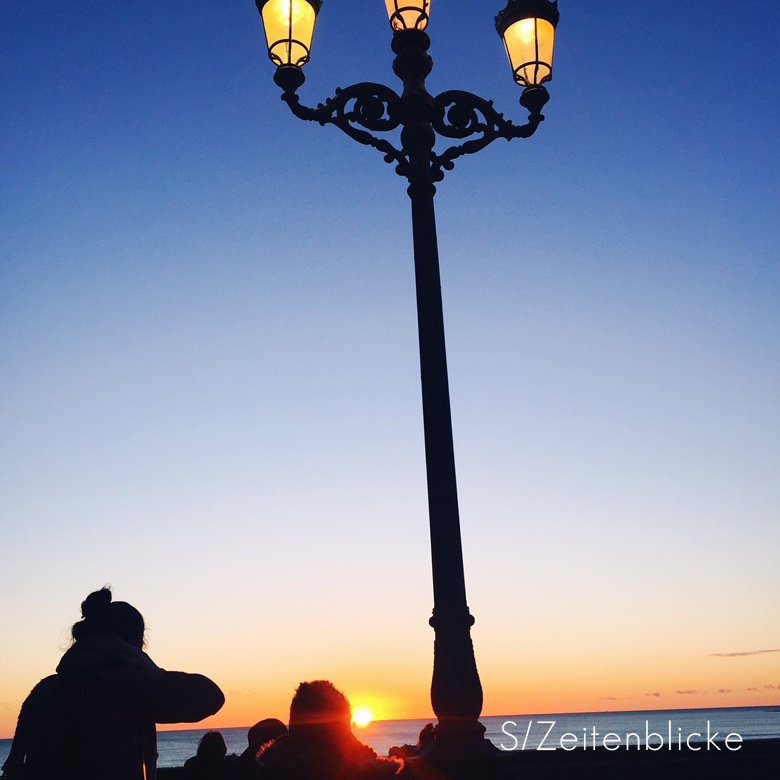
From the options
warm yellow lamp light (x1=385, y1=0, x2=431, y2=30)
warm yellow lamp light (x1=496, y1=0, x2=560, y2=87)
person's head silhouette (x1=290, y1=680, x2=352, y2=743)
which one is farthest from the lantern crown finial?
person's head silhouette (x1=290, y1=680, x2=352, y2=743)

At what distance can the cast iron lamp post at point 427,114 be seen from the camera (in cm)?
462

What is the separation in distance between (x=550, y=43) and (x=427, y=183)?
1677mm

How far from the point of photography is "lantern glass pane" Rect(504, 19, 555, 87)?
5.87m

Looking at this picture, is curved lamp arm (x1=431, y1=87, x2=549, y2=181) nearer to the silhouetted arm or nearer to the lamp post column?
the lamp post column

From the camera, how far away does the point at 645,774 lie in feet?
20.1

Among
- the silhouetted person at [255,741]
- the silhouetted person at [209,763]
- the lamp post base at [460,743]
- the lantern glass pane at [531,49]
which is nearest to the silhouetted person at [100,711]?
the lamp post base at [460,743]

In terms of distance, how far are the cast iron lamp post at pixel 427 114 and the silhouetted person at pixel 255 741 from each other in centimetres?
200

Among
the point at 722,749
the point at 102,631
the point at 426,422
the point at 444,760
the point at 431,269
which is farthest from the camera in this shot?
the point at 722,749

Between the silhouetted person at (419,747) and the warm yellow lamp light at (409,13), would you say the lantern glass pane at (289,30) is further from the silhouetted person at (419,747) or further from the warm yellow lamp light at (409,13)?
the silhouetted person at (419,747)

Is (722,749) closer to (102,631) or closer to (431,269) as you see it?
(431,269)

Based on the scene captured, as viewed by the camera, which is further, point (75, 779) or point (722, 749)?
point (722, 749)

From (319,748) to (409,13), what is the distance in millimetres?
5048

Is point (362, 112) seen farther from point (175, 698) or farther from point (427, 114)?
point (175, 698)

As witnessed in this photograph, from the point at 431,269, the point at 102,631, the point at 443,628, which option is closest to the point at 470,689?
the point at 443,628
